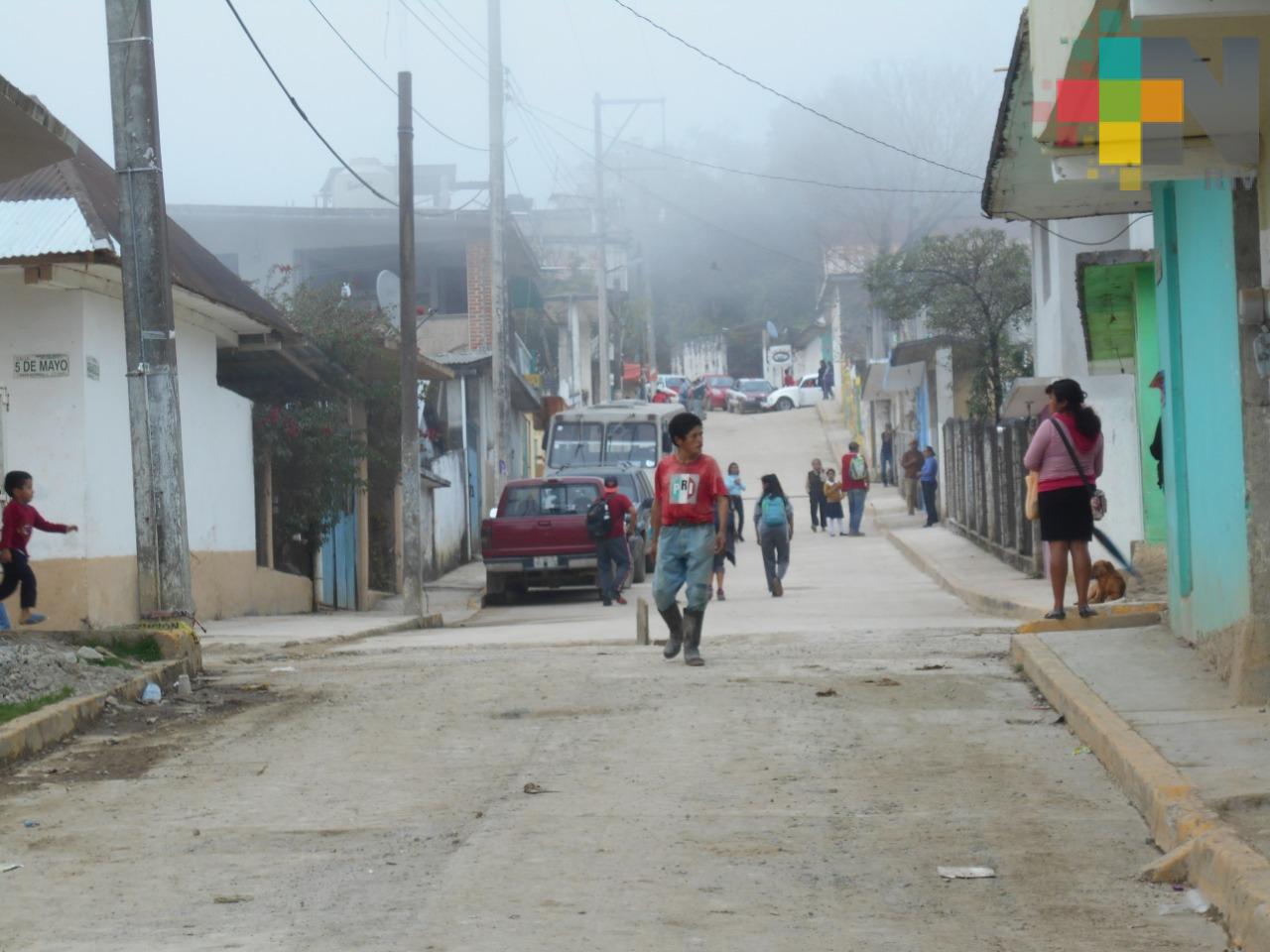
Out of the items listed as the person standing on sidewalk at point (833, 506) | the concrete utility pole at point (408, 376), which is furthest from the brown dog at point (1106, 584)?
the person standing on sidewalk at point (833, 506)

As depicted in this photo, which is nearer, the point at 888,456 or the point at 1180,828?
the point at 1180,828

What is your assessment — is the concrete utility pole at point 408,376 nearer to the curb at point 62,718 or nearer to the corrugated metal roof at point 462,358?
the curb at point 62,718

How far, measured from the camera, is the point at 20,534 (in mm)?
13797

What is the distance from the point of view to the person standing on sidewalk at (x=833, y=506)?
1422 inches

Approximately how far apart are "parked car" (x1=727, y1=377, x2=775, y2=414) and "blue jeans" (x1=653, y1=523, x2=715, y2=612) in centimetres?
6207

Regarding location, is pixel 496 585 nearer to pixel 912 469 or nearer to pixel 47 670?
pixel 47 670

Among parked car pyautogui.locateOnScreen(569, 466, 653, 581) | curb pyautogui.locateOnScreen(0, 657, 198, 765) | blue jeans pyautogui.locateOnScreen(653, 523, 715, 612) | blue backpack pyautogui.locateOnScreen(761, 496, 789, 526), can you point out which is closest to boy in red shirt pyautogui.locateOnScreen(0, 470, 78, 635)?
curb pyautogui.locateOnScreen(0, 657, 198, 765)

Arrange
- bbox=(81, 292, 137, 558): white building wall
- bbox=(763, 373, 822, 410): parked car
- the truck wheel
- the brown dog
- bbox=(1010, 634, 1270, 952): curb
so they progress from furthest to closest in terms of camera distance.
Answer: bbox=(763, 373, 822, 410): parked car, the truck wheel, bbox=(81, 292, 137, 558): white building wall, the brown dog, bbox=(1010, 634, 1270, 952): curb

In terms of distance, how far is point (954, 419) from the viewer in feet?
107

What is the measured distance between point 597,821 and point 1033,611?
10718mm

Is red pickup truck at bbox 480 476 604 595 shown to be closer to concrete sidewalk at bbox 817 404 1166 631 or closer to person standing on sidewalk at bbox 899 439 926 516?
concrete sidewalk at bbox 817 404 1166 631

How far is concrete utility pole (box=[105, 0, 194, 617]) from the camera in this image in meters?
11.8

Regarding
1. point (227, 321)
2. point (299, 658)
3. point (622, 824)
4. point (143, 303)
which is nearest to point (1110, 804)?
point (622, 824)

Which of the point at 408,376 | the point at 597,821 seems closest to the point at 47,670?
the point at 597,821
